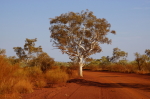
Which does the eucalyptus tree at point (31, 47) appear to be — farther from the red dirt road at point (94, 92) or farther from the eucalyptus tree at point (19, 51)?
the red dirt road at point (94, 92)

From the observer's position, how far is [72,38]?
25.2 meters

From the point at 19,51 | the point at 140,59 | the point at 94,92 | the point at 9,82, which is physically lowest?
the point at 94,92

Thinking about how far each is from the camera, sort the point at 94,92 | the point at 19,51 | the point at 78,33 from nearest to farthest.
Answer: the point at 94,92 → the point at 78,33 → the point at 19,51

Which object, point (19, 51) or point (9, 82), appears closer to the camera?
point (9, 82)

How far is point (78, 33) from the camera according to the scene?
25.2 metres

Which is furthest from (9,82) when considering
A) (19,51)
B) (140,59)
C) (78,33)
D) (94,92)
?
(19,51)

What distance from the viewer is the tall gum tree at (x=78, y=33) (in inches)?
953

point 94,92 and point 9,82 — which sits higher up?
point 9,82

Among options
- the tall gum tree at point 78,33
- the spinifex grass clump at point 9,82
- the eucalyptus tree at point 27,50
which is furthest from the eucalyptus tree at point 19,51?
the spinifex grass clump at point 9,82

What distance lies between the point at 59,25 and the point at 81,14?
10.1ft

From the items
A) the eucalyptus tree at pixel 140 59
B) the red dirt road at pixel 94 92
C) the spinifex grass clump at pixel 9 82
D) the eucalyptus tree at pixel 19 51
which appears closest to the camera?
the spinifex grass clump at pixel 9 82

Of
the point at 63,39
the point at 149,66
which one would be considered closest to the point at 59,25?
the point at 63,39

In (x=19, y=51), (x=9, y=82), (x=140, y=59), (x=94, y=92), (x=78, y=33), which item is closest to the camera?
(x=9, y=82)

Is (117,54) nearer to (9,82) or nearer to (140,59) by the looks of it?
(140,59)
